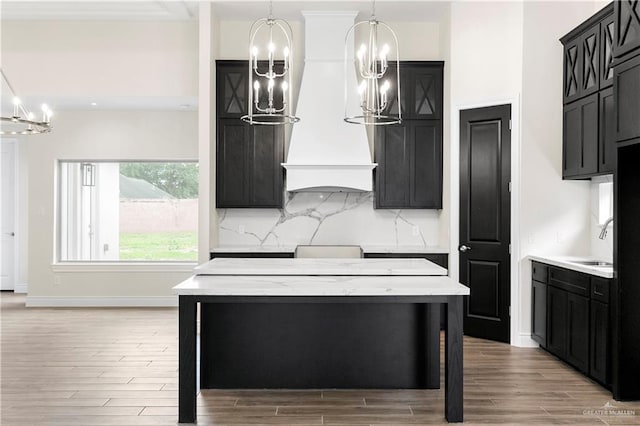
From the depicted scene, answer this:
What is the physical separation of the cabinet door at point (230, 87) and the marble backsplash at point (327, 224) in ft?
3.74

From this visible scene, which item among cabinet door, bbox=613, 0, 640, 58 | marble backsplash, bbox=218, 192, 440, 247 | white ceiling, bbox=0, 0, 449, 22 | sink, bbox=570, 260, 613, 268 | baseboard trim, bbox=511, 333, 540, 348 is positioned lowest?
baseboard trim, bbox=511, 333, 540, 348

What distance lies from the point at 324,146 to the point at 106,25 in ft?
9.45

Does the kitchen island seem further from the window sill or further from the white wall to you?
the window sill

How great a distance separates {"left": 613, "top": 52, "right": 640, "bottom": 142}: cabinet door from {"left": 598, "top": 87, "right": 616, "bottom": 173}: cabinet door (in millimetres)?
480

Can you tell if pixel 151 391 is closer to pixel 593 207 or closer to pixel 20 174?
pixel 593 207

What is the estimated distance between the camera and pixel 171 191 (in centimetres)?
812

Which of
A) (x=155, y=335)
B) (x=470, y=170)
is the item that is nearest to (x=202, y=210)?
(x=155, y=335)

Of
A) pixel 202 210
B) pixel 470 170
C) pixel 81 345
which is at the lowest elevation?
pixel 81 345

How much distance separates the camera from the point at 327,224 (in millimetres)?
6801

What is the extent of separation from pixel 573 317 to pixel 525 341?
0.97 meters

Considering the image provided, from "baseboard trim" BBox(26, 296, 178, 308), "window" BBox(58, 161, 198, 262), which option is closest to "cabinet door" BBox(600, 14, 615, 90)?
"window" BBox(58, 161, 198, 262)

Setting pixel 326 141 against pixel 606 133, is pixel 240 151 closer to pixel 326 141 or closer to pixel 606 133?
pixel 326 141

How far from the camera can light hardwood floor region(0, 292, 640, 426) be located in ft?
11.9

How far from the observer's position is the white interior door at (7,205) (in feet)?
30.2
